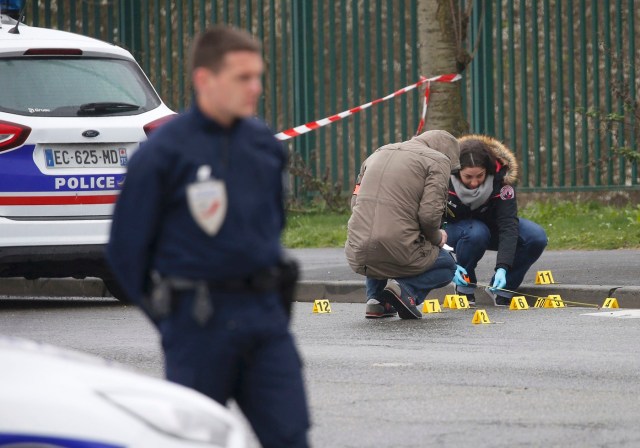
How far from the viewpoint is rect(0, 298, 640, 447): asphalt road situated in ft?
19.9

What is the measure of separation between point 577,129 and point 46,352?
13149 mm

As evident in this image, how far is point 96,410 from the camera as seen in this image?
3697 millimetres

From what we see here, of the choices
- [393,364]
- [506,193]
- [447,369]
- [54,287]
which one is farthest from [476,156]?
[54,287]

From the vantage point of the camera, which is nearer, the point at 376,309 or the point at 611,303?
the point at 376,309

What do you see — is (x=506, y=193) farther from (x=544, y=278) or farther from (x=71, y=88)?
(x=71, y=88)

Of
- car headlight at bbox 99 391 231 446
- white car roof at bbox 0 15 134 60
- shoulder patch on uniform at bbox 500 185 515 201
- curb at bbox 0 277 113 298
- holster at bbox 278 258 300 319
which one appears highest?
white car roof at bbox 0 15 134 60

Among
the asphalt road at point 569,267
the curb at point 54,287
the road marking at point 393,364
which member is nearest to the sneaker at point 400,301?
the asphalt road at point 569,267

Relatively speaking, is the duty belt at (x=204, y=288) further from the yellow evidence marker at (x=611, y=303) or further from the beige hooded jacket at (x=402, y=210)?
the yellow evidence marker at (x=611, y=303)

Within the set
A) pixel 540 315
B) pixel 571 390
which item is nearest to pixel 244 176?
pixel 571 390

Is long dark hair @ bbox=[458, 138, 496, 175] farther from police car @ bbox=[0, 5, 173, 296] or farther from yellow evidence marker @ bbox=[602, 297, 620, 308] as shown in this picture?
police car @ bbox=[0, 5, 173, 296]

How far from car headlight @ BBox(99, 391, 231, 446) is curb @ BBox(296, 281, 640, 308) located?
6960 mm

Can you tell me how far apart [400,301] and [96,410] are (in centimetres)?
636

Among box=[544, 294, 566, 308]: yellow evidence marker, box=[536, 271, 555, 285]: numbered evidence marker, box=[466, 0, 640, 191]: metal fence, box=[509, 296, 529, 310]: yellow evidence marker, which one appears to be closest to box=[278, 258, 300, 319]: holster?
box=[509, 296, 529, 310]: yellow evidence marker

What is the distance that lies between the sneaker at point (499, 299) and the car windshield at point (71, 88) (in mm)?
2639
